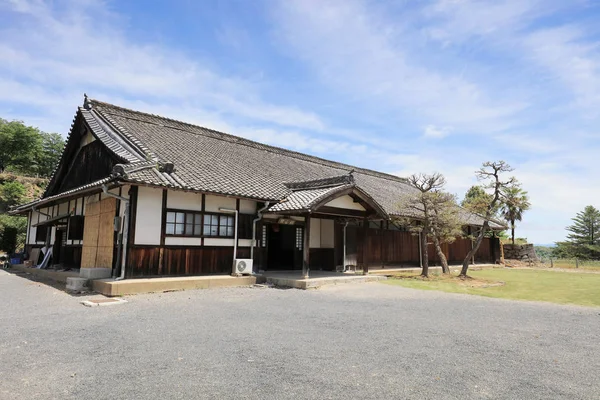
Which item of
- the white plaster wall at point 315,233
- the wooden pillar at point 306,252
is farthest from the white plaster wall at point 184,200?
the white plaster wall at point 315,233

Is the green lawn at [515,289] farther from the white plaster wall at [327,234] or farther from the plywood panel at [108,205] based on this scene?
the plywood panel at [108,205]

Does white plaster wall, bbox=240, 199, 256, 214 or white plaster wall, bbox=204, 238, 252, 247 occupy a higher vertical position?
white plaster wall, bbox=240, 199, 256, 214

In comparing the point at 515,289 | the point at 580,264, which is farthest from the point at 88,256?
the point at 580,264

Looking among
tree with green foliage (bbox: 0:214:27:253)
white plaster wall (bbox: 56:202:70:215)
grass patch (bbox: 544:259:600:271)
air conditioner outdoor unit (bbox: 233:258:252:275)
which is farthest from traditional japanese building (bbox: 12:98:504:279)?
grass patch (bbox: 544:259:600:271)

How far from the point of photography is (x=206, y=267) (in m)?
11.2

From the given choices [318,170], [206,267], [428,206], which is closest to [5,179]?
[318,170]

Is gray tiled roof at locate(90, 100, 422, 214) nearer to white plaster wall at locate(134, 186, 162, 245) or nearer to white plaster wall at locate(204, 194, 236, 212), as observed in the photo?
white plaster wall at locate(204, 194, 236, 212)

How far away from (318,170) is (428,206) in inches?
298

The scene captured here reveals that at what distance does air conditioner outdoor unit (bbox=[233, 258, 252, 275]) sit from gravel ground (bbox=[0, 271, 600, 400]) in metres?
3.05

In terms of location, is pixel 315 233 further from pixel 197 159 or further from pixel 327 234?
pixel 197 159

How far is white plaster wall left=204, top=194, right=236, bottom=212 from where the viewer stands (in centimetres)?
1133

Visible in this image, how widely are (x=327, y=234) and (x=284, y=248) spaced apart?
208 cm

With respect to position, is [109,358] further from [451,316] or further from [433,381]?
[451,316]

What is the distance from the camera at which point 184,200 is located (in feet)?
35.5
